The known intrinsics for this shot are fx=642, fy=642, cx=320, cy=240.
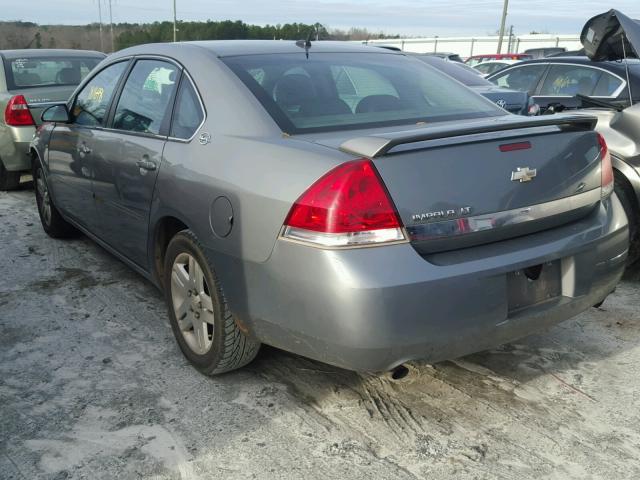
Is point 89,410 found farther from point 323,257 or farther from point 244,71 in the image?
point 244,71

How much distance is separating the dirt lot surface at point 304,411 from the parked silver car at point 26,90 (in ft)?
12.6

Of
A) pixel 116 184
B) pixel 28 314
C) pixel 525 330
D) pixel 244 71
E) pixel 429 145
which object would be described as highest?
pixel 244 71

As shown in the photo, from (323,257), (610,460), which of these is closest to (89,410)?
(323,257)

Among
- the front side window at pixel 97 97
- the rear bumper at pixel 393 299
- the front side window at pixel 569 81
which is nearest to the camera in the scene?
the rear bumper at pixel 393 299

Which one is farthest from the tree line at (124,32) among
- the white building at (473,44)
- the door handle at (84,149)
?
the door handle at (84,149)

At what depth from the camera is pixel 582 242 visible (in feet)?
8.92

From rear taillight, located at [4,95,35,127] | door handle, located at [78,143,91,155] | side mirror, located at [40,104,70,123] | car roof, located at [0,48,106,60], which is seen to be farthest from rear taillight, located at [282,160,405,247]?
car roof, located at [0,48,106,60]

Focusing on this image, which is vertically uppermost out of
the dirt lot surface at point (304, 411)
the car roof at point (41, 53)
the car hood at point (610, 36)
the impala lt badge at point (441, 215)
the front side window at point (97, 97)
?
the car hood at point (610, 36)

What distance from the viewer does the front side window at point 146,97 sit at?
3406 millimetres

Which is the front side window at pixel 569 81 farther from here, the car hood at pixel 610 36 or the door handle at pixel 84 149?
the door handle at pixel 84 149

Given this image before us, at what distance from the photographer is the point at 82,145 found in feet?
13.9

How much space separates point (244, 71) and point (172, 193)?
679mm

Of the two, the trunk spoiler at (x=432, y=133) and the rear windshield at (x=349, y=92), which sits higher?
the rear windshield at (x=349, y=92)

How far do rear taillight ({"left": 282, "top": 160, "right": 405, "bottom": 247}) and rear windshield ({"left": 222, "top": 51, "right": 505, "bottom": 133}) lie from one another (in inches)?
21.2
